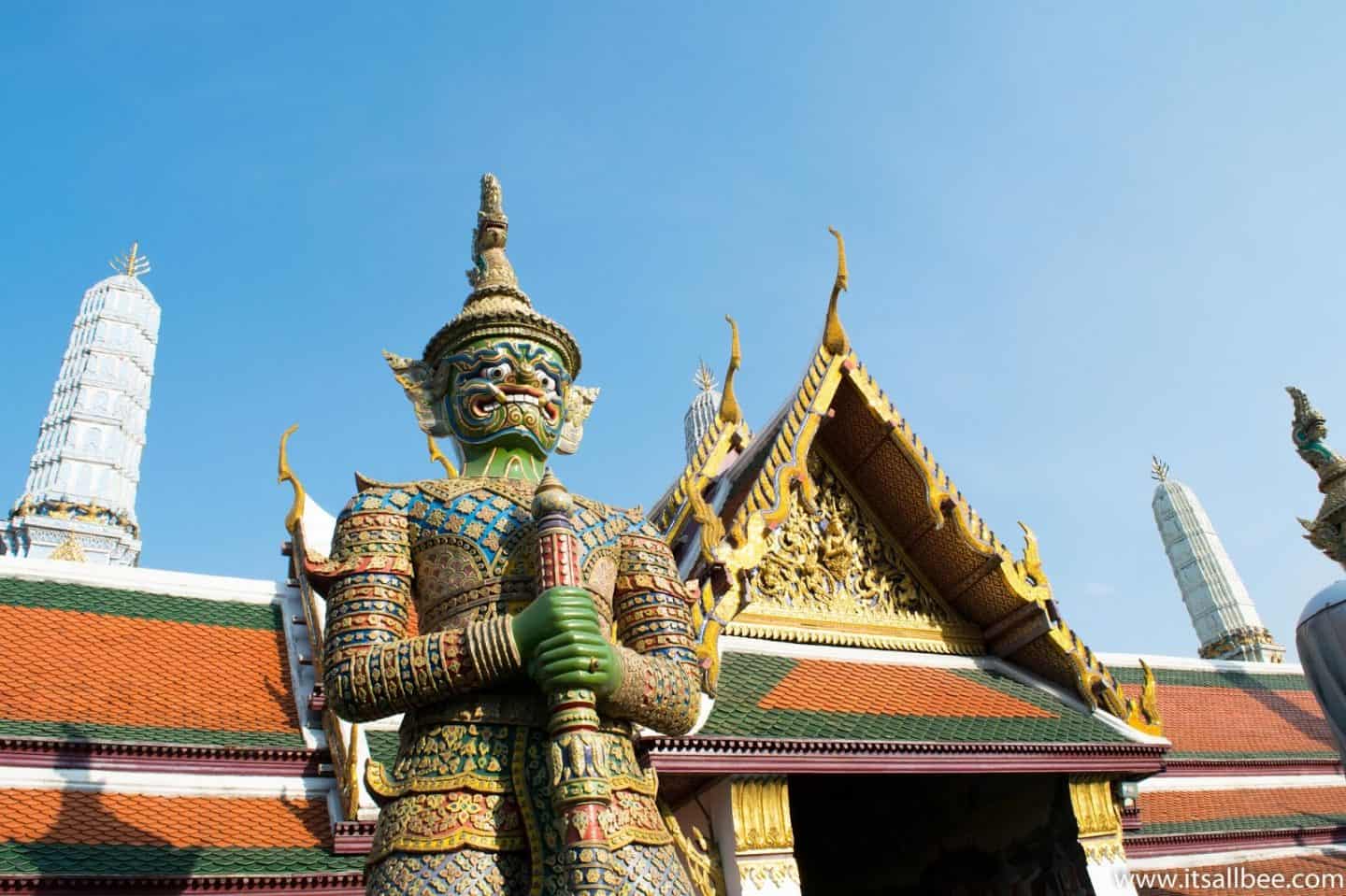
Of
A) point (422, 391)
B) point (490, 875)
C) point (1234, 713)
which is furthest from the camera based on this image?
point (1234, 713)

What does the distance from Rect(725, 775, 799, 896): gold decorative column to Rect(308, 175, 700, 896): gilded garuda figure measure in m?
1.86

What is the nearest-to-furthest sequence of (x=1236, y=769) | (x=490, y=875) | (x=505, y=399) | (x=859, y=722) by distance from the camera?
(x=490, y=875), (x=505, y=399), (x=859, y=722), (x=1236, y=769)

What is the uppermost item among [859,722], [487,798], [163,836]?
[859,722]

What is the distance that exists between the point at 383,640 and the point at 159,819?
3479 mm

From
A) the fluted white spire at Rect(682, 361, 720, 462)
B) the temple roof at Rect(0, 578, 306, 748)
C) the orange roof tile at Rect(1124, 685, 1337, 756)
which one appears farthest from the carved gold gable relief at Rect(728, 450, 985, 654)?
the fluted white spire at Rect(682, 361, 720, 462)

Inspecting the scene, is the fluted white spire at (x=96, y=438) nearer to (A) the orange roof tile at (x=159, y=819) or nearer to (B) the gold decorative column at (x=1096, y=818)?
(A) the orange roof tile at (x=159, y=819)

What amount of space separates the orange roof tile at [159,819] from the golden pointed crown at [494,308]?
3.12 meters

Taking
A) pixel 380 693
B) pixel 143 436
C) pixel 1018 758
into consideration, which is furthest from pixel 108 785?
pixel 143 436

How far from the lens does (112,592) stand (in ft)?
25.4

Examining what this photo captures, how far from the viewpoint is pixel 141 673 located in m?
6.80

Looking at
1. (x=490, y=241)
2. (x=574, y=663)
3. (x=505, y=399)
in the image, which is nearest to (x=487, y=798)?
(x=574, y=663)

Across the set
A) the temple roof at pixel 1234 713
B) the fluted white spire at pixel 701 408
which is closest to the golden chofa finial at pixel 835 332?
the temple roof at pixel 1234 713

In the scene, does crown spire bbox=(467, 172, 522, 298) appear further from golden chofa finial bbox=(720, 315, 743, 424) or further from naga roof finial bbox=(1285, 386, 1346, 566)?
naga roof finial bbox=(1285, 386, 1346, 566)

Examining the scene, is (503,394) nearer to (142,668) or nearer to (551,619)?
(551,619)
